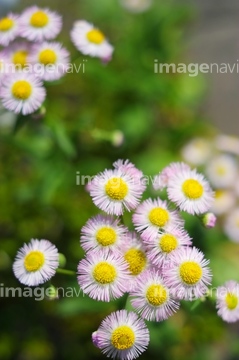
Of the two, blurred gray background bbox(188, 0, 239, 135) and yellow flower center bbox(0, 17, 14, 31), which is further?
blurred gray background bbox(188, 0, 239, 135)

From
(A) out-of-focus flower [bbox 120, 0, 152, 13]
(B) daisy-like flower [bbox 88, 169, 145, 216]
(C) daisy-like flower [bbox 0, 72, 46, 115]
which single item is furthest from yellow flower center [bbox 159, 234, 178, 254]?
(A) out-of-focus flower [bbox 120, 0, 152, 13]

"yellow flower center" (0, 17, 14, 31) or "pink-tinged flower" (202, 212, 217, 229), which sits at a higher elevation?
"yellow flower center" (0, 17, 14, 31)

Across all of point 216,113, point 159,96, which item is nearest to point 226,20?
point 216,113

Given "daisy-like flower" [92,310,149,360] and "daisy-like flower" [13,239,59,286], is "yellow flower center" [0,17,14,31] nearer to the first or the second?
"daisy-like flower" [13,239,59,286]

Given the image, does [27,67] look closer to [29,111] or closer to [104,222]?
[29,111]

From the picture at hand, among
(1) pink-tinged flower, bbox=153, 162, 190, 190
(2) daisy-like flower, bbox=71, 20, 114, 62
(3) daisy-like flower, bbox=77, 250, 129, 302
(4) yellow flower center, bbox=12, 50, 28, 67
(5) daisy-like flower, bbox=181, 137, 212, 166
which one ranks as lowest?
(3) daisy-like flower, bbox=77, 250, 129, 302

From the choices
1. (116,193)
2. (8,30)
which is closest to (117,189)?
(116,193)

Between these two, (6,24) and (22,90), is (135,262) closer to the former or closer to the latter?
(22,90)

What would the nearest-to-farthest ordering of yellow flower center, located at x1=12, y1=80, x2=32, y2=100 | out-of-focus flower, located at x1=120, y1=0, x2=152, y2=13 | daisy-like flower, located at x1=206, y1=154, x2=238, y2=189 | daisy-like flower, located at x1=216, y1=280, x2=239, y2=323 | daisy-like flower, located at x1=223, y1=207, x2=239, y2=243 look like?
daisy-like flower, located at x1=216, y1=280, x2=239, y2=323, yellow flower center, located at x1=12, y1=80, x2=32, y2=100, daisy-like flower, located at x1=223, y1=207, x2=239, y2=243, daisy-like flower, located at x1=206, y1=154, x2=238, y2=189, out-of-focus flower, located at x1=120, y1=0, x2=152, y2=13
